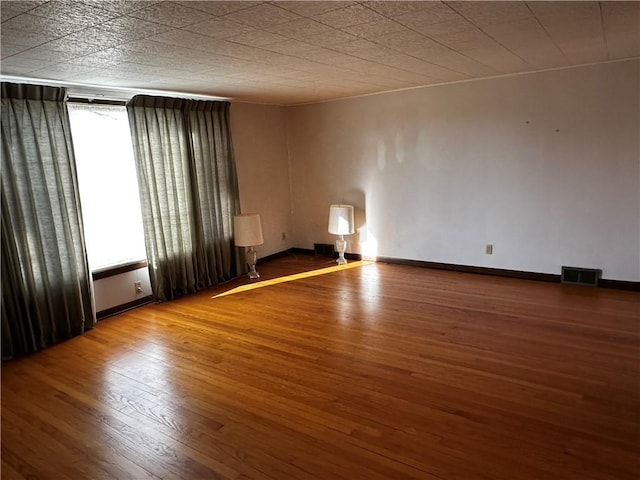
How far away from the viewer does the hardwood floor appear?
2.10 metres

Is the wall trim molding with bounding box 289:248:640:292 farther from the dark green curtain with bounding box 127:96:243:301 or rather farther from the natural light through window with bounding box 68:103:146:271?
the natural light through window with bounding box 68:103:146:271

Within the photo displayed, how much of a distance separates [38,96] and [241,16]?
2.24 meters

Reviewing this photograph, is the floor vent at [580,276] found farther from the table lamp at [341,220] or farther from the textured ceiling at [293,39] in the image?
the table lamp at [341,220]

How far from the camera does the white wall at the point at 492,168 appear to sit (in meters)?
4.05

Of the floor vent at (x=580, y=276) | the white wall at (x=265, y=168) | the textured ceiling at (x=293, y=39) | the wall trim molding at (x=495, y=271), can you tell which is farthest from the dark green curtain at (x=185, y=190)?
the floor vent at (x=580, y=276)

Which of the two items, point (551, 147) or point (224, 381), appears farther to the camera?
point (551, 147)

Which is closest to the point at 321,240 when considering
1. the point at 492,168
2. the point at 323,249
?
the point at 323,249

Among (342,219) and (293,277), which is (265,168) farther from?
(293,277)

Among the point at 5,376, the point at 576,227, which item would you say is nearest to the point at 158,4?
the point at 5,376

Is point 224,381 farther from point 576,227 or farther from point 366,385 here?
point 576,227

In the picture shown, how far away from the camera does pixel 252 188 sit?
18.5 feet

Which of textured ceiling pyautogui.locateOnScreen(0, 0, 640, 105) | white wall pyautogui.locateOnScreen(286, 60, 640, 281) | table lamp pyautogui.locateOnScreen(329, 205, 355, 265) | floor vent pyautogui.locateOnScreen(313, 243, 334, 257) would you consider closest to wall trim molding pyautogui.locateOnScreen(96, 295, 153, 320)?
textured ceiling pyautogui.locateOnScreen(0, 0, 640, 105)

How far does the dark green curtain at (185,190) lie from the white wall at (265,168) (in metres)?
0.33

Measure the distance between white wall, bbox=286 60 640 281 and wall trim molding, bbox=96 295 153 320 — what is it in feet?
8.53
